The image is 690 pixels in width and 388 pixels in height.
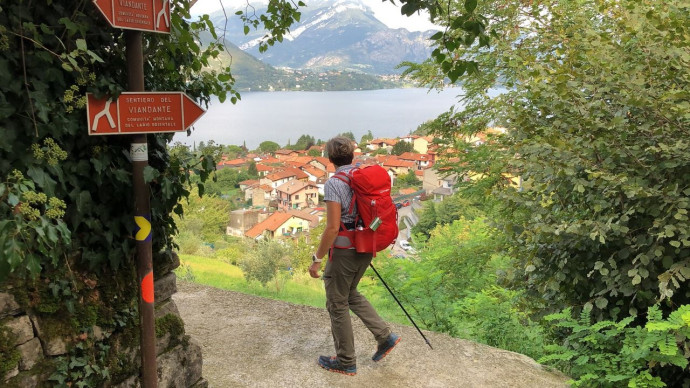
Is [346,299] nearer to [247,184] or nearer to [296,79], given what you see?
[247,184]

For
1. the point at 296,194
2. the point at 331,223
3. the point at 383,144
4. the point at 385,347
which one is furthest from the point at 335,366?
the point at 383,144

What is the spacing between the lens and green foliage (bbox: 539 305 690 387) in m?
2.71

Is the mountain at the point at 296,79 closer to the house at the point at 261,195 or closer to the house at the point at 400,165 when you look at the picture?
the house at the point at 261,195

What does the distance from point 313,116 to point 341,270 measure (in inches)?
5264

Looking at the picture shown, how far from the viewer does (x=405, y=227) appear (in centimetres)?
4066

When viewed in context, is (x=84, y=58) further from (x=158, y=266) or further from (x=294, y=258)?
(x=294, y=258)

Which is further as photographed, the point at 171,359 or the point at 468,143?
the point at 468,143

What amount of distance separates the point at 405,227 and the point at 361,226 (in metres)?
37.7

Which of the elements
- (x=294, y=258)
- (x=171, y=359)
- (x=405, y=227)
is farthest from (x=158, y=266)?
(x=405, y=227)

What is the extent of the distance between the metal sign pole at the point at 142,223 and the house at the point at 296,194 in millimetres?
61055

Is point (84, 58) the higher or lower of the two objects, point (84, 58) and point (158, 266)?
the higher

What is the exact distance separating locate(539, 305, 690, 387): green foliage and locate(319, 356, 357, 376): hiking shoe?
138 cm

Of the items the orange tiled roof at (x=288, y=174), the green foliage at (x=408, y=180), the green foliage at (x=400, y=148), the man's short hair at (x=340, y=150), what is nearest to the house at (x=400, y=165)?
the green foliage at (x=408, y=180)

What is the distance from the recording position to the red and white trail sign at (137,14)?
6.87 ft
